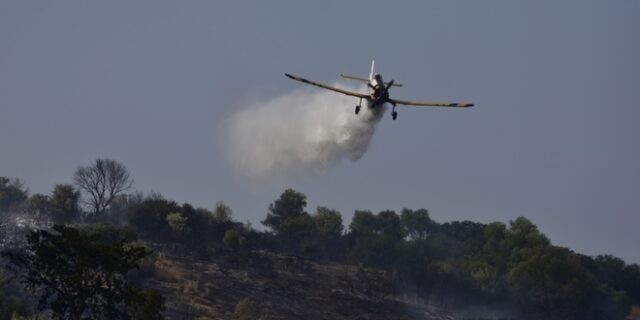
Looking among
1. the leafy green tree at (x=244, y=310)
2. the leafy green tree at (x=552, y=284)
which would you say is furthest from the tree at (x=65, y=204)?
the leafy green tree at (x=552, y=284)

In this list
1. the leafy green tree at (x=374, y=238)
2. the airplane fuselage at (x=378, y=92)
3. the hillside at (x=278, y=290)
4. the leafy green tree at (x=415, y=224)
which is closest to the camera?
the airplane fuselage at (x=378, y=92)

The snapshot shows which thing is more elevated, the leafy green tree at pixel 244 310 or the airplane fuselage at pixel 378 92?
the airplane fuselage at pixel 378 92

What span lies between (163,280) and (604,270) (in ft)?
267

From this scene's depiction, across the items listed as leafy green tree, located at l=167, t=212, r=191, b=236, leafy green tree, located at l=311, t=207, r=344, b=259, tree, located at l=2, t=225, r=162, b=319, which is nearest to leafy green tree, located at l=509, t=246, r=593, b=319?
leafy green tree, located at l=311, t=207, r=344, b=259

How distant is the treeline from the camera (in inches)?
4636

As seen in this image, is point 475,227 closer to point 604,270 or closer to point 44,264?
point 604,270

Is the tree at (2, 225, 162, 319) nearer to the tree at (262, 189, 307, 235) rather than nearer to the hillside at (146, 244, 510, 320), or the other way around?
the hillside at (146, 244, 510, 320)

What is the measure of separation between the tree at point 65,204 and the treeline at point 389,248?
14 cm

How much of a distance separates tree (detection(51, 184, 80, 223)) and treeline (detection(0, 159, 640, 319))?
0.14 metres

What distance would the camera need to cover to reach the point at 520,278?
12312 centimetres

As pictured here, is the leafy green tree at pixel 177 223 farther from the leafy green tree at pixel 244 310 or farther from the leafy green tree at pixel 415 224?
the leafy green tree at pixel 415 224

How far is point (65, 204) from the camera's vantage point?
406 feet

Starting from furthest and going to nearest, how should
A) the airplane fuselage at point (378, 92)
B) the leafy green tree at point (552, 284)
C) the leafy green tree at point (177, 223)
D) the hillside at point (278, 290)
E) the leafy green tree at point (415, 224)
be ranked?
the leafy green tree at point (415, 224) → the leafy green tree at point (552, 284) → the leafy green tree at point (177, 223) → the hillside at point (278, 290) → the airplane fuselage at point (378, 92)

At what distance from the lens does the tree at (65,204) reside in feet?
403
